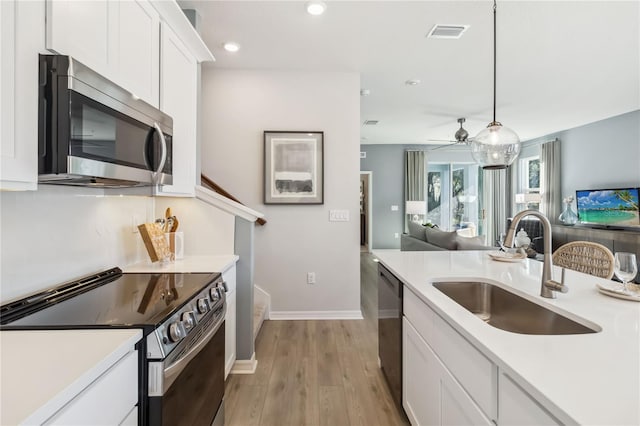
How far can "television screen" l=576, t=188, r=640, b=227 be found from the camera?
5.30 metres

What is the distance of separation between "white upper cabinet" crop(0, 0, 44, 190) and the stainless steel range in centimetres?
47

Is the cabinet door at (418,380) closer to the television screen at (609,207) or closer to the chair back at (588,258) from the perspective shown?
the chair back at (588,258)

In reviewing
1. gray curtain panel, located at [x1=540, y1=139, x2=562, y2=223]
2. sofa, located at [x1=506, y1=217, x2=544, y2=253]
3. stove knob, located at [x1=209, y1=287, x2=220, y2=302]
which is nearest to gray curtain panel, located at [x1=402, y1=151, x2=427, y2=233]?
sofa, located at [x1=506, y1=217, x2=544, y2=253]

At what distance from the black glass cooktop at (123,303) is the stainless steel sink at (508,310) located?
130 centimetres

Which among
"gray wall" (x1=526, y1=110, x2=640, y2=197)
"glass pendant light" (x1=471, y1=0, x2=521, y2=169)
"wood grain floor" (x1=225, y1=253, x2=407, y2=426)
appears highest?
"gray wall" (x1=526, y1=110, x2=640, y2=197)

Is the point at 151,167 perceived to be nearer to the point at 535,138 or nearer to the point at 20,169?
the point at 20,169

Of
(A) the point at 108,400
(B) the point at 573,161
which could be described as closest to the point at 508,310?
(A) the point at 108,400

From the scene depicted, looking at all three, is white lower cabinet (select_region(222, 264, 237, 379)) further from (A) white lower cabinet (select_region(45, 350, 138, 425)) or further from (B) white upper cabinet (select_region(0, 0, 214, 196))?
(A) white lower cabinet (select_region(45, 350, 138, 425))

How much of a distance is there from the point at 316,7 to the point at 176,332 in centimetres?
234

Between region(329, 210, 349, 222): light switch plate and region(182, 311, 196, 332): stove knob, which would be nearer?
region(182, 311, 196, 332): stove knob

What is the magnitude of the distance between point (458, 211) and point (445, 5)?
7127 millimetres

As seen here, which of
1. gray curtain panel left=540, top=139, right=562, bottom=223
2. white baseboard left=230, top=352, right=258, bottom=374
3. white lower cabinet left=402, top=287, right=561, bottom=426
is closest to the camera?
white lower cabinet left=402, top=287, right=561, bottom=426

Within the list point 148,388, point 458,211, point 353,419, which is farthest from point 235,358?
point 458,211

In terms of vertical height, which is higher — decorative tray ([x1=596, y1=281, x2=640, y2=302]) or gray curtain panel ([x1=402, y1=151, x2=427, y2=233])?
gray curtain panel ([x1=402, y1=151, x2=427, y2=233])
